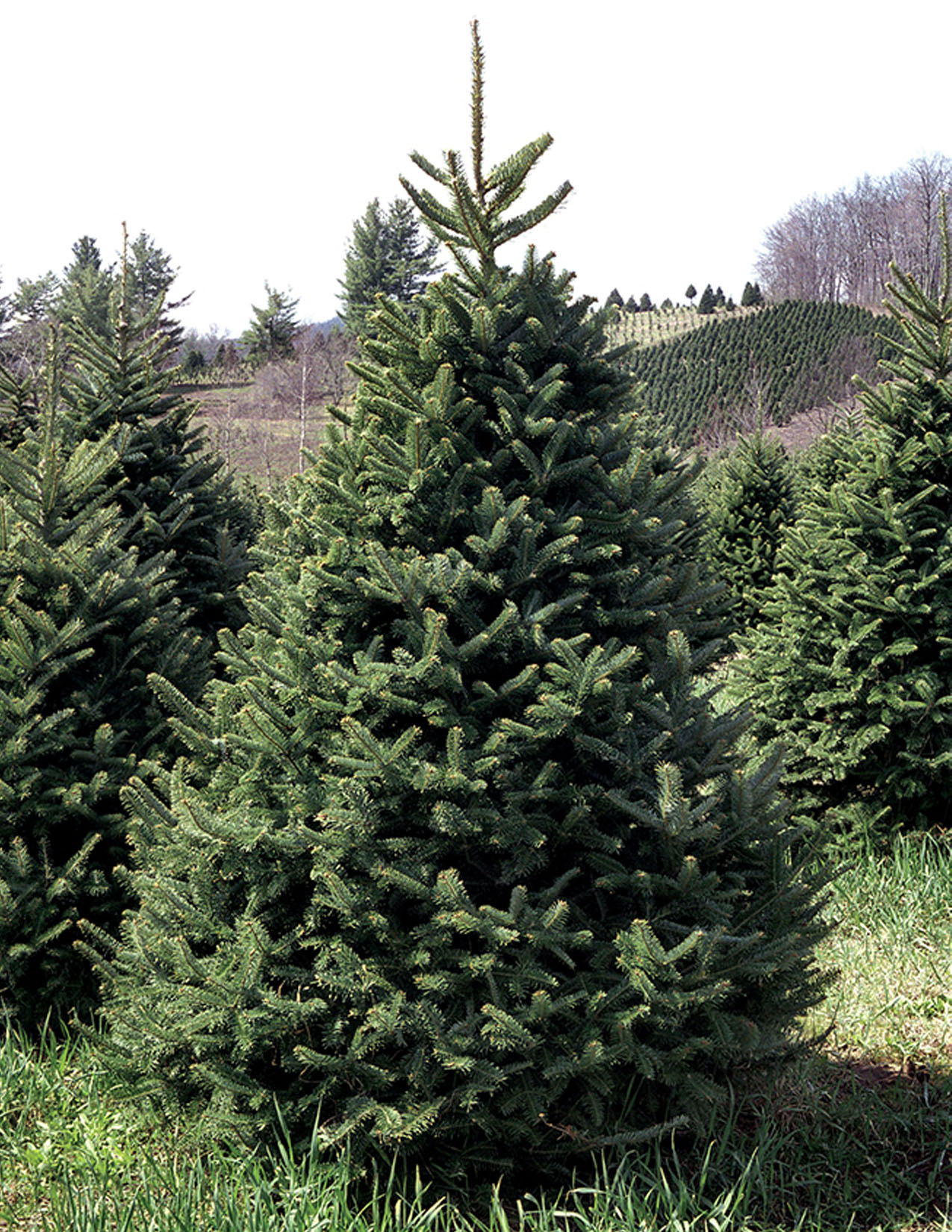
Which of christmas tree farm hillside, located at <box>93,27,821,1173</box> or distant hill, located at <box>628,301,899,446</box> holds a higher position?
distant hill, located at <box>628,301,899,446</box>

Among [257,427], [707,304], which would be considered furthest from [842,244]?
[257,427]

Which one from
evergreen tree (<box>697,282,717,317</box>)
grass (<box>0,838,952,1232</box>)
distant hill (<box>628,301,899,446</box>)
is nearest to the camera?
grass (<box>0,838,952,1232</box>)

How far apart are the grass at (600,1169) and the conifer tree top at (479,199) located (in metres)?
2.50

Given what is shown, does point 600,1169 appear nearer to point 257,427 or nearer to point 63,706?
point 63,706

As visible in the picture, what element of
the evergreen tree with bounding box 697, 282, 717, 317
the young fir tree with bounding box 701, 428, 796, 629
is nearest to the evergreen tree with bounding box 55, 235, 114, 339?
the young fir tree with bounding box 701, 428, 796, 629

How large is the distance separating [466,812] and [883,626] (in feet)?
12.6

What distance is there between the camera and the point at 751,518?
11.8 meters

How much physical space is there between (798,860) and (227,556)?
3.38 metres

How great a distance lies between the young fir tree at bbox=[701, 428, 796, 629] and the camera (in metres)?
11.4

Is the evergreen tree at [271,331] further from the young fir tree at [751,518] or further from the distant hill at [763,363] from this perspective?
the young fir tree at [751,518]

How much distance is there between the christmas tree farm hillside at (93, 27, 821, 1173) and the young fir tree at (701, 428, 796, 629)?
872 cm

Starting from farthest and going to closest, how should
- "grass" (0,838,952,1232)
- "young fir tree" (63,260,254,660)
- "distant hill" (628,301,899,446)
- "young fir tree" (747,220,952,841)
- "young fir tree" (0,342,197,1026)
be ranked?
"distant hill" (628,301,899,446), "young fir tree" (747,220,952,841), "young fir tree" (63,260,254,660), "young fir tree" (0,342,197,1026), "grass" (0,838,952,1232)

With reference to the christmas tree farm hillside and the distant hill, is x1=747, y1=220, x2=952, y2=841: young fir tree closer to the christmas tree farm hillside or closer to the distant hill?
the christmas tree farm hillside

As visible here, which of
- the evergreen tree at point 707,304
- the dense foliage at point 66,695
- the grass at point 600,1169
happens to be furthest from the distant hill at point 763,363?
the grass at point 600,1169
